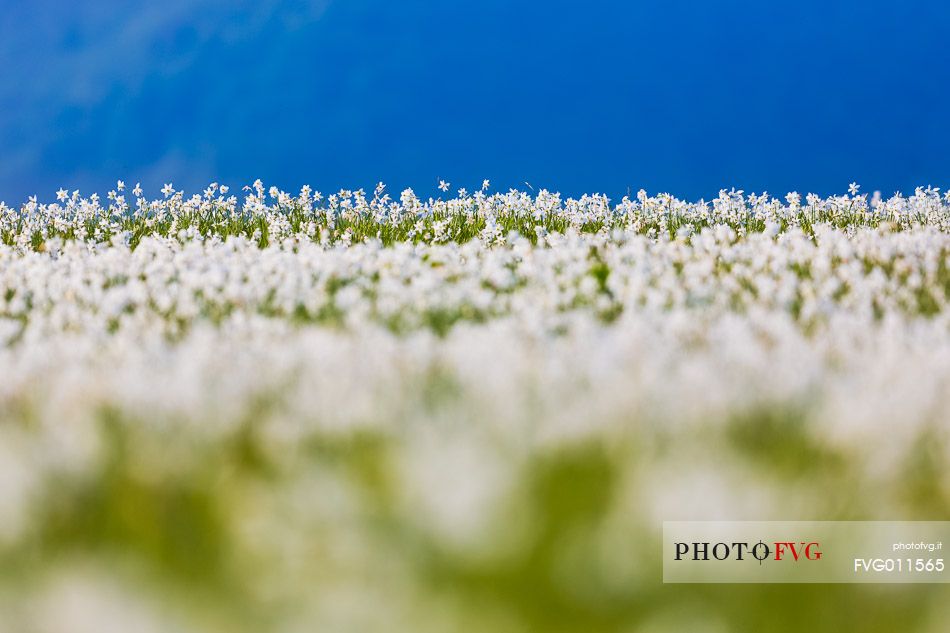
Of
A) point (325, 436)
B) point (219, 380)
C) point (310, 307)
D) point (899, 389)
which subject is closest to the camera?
point (325, 436)

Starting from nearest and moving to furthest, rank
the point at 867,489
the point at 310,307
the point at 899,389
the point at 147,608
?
the point at 147,608 < the point at 867,489 < the point at 899,389 < the point at 310,307

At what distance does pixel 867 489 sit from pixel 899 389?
956 millimetres

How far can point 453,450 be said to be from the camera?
248 centimetres

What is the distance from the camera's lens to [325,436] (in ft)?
10.1

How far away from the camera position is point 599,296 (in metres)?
6.33

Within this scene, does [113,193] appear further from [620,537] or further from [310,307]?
[620,537]

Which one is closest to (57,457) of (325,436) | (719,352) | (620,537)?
(325,436)

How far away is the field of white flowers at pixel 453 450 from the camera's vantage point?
2.05m

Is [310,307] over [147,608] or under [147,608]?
over

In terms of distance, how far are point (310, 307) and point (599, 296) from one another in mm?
1946

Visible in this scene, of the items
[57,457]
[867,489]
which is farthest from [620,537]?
[57,457]

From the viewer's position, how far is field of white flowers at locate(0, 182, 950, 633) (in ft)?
6.73

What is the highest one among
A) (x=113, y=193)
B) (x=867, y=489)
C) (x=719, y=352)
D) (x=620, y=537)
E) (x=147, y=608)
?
(x=113, y=193)

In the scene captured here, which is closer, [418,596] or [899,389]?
[418,596]
